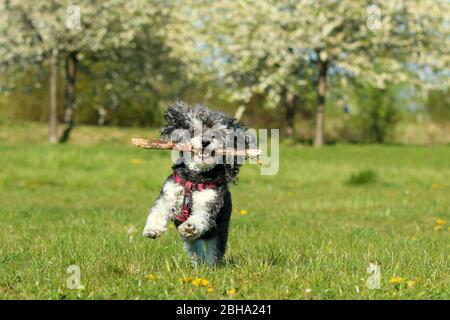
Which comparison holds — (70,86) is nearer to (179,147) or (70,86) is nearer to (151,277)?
(179,147)

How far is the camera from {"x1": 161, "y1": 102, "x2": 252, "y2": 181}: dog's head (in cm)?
611

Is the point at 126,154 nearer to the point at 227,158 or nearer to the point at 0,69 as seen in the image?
the point at 0,69

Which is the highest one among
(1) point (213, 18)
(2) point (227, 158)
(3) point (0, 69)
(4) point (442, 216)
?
(1) point (213, 18)

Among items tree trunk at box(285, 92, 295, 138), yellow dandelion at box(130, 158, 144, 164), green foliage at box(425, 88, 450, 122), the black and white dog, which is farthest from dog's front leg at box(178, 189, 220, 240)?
green foliage at box(425, 88, 450, 122)

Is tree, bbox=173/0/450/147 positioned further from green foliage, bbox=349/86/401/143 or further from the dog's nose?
the dog's nose

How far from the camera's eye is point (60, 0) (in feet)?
111

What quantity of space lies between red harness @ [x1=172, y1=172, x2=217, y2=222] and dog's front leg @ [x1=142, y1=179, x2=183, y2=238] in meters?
0.04

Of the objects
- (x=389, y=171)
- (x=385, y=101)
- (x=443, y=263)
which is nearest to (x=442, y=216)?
(x=443, y=263)

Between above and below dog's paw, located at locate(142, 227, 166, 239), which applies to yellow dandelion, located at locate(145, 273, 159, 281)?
below

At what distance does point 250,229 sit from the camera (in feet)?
36.1

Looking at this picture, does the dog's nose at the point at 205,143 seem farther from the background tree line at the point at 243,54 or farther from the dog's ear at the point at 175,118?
the background tree line at the point at 243,54

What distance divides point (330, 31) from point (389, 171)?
32.3ft

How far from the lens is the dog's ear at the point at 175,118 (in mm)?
6340

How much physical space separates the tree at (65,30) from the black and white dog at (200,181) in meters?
27.1
